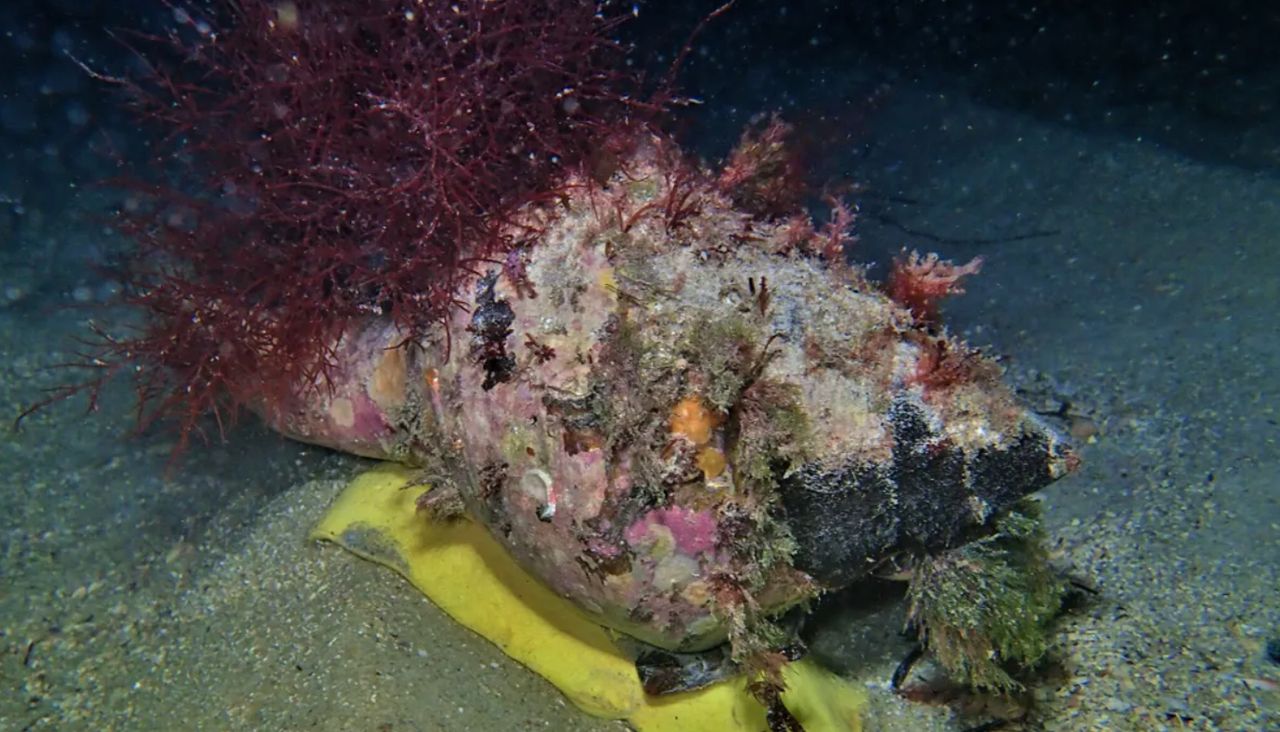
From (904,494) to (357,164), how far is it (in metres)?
2.86

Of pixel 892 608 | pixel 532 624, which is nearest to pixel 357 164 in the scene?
pixel 532 624

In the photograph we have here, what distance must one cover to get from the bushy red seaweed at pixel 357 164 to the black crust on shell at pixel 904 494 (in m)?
1.54

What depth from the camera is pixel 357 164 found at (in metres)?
3.53

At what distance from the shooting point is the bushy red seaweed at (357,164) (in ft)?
10.8

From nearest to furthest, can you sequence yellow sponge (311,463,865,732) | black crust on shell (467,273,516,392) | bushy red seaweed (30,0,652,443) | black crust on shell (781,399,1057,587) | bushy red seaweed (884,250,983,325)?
1. black crust on shell (781,399,1057,587)
2. black crust on shell (467,273,516,392)
3. bushy red seaweed (884,250,983,325)
4. yellow sponge (311,463,865,732)
5. bushy red seaweed (30,0,652,443)

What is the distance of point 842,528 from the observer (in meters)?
2.65

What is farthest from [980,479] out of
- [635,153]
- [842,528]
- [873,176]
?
[873,176]

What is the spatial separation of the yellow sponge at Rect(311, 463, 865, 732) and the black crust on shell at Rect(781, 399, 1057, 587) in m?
0.78

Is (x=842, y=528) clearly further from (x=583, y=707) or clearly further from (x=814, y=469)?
(x=583, y=707)

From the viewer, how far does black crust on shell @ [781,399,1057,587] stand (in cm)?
255

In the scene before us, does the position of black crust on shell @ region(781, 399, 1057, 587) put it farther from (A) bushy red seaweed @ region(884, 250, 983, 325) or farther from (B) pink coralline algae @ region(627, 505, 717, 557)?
(A) bushy red seaweed @ region(884, 250, 983, 325)

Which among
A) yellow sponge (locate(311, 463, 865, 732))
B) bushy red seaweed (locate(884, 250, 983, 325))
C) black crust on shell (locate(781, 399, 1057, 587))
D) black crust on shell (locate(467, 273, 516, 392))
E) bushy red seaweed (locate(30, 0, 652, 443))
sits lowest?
yellow sponge (locate(311, 463, 865, 732))

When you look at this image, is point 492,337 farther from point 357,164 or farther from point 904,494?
point 904,494

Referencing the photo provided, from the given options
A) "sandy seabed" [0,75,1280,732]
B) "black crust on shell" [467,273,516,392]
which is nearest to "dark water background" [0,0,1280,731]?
"sandy seabed" [0,75,1280,732]
